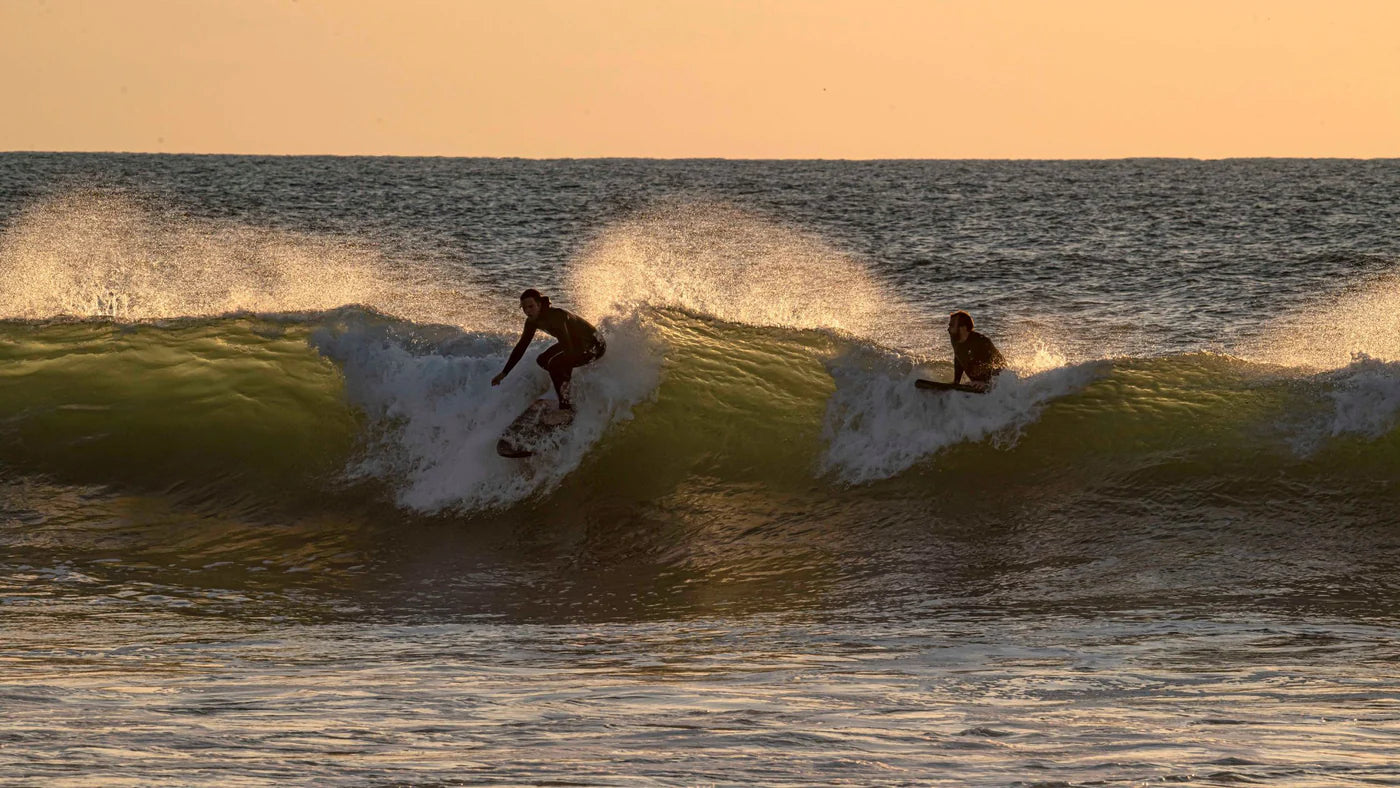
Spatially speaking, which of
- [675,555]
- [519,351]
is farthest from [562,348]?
[675,555]

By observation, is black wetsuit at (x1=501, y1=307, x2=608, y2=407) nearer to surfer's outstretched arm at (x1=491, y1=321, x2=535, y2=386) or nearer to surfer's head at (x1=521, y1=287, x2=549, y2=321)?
surfer's outstretched arm at (x1=491, y1=321, x2=535, y2=386)

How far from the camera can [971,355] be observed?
526 inches

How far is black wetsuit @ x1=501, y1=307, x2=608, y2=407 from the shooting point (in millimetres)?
13117

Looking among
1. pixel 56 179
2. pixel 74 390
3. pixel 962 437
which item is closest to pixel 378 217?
pixel 56 179

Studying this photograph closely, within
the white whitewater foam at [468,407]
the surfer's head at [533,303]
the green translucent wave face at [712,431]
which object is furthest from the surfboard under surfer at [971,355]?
the surfer's head at [533,303]

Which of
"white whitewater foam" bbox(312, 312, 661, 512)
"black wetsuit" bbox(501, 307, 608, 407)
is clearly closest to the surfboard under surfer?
"white whitewater foam" bbox(312, 312, 661, 512)

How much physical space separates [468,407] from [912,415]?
13.1 ft

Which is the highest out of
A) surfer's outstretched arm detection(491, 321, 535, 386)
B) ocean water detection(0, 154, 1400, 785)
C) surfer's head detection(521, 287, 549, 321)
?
surfer's head detection(521, 287, 549, 321)

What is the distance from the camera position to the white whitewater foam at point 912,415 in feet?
43.7

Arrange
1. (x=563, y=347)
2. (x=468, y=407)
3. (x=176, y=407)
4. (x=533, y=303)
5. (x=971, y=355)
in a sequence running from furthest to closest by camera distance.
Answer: (x=176, y=407) < (x=468, y=407) < (x=971, y=355) < (x=563, y=347) < (x=533, y=303)

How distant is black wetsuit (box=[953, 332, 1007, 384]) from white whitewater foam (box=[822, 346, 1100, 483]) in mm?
211

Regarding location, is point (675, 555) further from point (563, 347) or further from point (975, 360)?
point (975, 360)

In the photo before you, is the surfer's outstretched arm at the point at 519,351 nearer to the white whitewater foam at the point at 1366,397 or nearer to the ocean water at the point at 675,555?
the ocean water at the point at 675,555

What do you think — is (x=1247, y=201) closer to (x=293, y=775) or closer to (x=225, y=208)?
(x=225, y=208)
